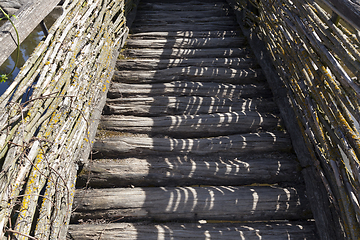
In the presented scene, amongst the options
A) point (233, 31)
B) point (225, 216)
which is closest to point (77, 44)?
point (225, 216)

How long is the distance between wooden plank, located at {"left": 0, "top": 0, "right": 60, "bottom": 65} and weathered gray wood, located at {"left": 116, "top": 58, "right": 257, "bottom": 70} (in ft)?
5.21

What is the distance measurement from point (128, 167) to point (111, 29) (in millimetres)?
1770

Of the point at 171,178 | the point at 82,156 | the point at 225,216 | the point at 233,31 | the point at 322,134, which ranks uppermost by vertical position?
the point at 233,31

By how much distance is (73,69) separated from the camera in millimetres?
2018

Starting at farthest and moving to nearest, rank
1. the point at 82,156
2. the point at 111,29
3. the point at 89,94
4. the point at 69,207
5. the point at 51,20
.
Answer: the point at 51,20 < the point at 111,29 < the point at 89,94 < the point at 82,156 < the point at 69,207

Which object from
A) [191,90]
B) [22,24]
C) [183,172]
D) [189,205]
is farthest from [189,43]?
[22,24]

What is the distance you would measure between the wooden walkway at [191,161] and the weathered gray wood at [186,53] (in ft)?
0.30

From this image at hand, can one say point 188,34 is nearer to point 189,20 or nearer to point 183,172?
point 189,20

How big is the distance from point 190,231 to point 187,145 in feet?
2.58

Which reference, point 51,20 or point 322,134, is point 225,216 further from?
point 51,20

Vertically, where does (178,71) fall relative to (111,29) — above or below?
below

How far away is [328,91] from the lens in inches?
77.9

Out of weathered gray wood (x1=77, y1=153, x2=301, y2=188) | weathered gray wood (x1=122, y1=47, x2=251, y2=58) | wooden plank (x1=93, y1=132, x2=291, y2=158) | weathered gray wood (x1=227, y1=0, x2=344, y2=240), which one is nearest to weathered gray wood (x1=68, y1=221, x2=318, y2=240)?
weathered gray wood (x1=227, y1=0, x2=344, y2=240)

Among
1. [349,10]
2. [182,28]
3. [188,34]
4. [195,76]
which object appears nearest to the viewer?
[349,10]
